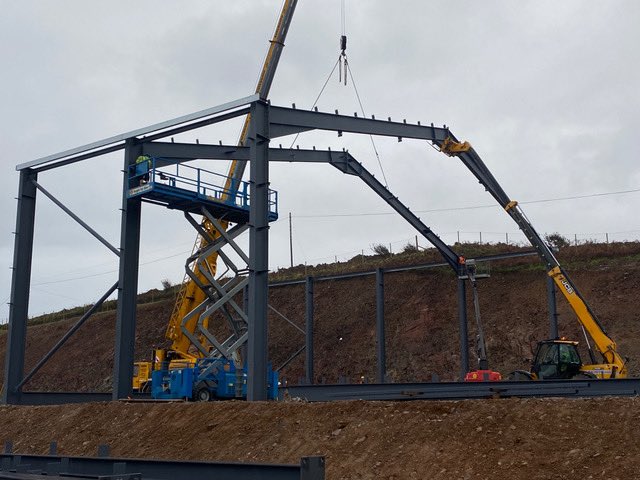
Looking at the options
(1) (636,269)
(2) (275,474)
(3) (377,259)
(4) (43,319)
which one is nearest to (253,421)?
(2) (275,474)

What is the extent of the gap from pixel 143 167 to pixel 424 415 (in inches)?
527

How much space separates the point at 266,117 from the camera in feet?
66.4

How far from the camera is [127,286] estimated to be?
2284 cm

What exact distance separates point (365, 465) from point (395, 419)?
1.70 meters

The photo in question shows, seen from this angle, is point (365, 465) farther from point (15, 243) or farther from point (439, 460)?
point (15, 243)

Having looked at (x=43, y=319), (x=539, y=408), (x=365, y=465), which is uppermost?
(x=43, y=319)

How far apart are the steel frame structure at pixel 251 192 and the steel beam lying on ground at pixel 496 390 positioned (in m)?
3.08

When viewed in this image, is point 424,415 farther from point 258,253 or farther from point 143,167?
point 143,167

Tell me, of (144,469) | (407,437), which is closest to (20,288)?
(407,437)

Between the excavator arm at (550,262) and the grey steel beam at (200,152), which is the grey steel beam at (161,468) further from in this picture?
the excavator arm at (550,262)

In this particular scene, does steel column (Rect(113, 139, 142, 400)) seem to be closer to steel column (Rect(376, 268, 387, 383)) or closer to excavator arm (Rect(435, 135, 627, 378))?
excavator arm (Rect(435, 135, 627, 378))

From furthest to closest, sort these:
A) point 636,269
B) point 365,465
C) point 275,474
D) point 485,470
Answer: point 636,269 < point 365,465 < point 485,470 < point 275,474

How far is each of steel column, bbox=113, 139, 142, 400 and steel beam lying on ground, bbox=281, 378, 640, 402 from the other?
713cm

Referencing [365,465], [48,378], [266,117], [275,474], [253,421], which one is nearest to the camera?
[275,474]
